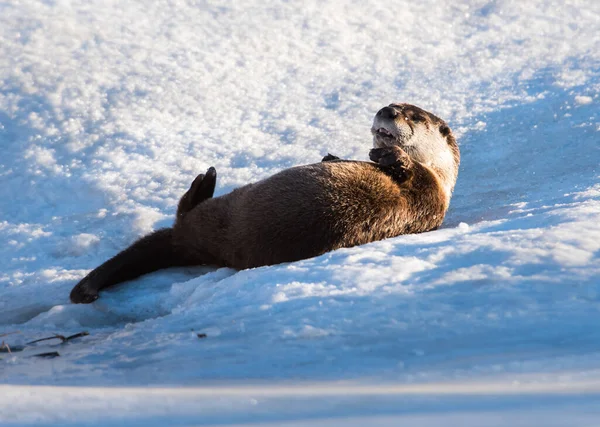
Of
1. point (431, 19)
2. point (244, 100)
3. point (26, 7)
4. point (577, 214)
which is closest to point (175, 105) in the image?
point (244, 100)

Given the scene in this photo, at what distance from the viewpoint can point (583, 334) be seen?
218 centimetres

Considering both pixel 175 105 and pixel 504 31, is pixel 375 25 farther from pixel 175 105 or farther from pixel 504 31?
pixel 175 105

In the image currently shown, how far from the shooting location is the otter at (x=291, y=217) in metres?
3.73

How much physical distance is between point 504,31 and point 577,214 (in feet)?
16.8

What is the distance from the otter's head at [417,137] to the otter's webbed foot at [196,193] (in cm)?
113

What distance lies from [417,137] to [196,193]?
57.3 inches

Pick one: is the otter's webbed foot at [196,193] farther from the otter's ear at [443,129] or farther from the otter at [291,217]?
the otter's ear at [443,129]

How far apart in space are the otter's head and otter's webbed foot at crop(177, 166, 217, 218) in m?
1.13

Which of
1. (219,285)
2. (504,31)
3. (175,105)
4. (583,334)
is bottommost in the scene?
(583,334)

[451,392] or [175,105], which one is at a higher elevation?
[175,105]

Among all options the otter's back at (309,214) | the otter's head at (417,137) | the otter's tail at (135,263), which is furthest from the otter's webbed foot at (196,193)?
the otter's head at (417,137)

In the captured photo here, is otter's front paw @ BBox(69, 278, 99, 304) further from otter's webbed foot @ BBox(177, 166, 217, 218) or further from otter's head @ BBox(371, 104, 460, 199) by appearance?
otter's head @ BBox(371, 104, 460, 199)

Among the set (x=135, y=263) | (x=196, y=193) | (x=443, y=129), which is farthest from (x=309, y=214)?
(x=443, y=129)

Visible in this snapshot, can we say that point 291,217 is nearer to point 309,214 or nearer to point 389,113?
point 309,214
